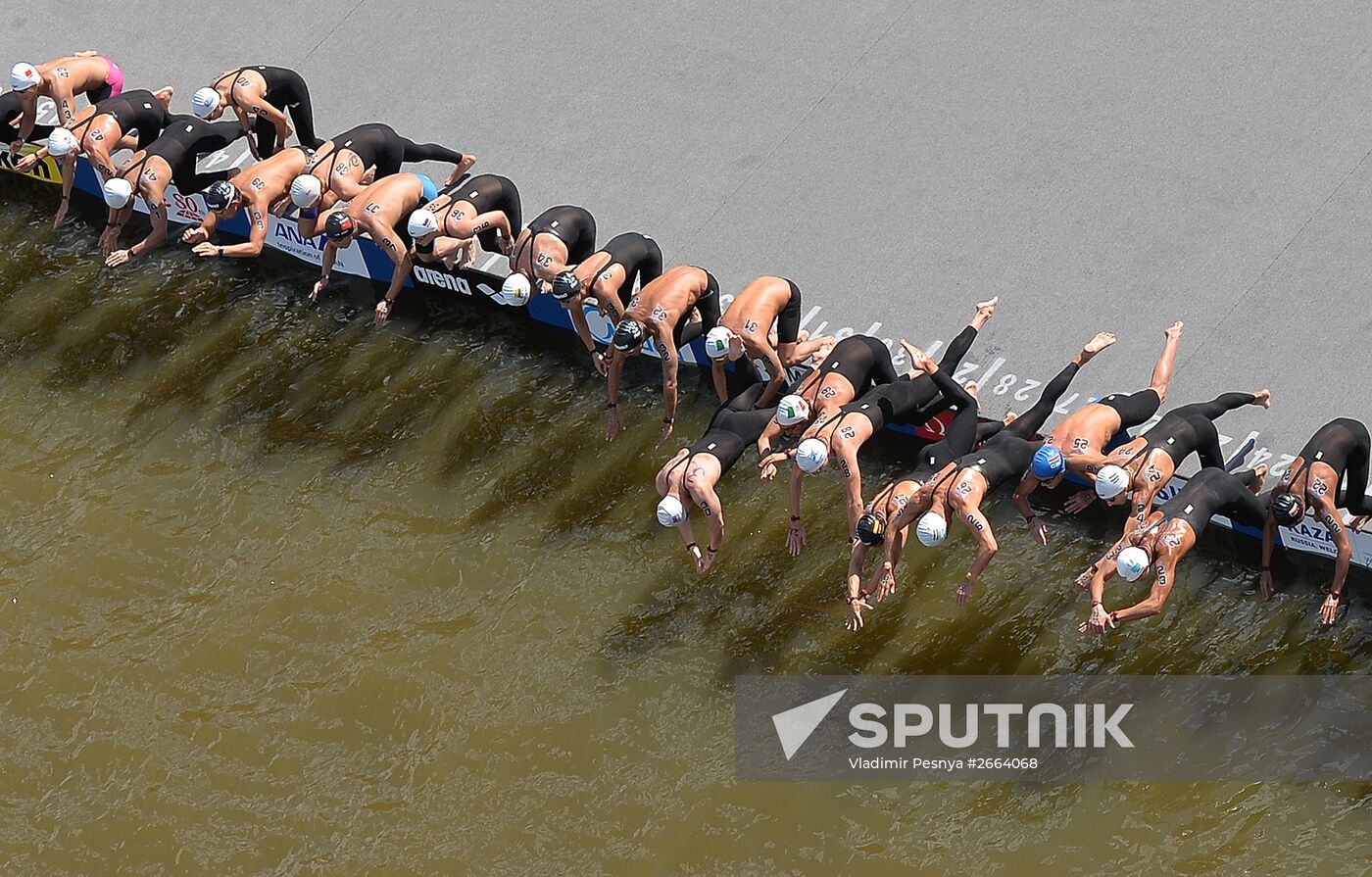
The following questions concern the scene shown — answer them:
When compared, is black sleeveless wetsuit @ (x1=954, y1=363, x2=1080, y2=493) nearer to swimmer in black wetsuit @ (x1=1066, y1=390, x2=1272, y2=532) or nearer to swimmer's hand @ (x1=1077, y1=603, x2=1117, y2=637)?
swimmer in black wetsuit @ (x1=1066, y1=390, x2=1272, y2=532)

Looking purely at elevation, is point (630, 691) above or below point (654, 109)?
below

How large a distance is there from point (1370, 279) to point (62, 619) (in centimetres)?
1248

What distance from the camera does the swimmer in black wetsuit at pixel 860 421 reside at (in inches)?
580

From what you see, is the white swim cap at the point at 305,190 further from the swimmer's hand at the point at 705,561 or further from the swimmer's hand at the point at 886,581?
the swimmer's hand at the point at 886,581

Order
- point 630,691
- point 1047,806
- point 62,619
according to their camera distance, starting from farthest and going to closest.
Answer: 1. point 62,619
2. point 630,691
3. point 1047,806

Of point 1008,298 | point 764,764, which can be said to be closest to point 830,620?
point 764,764

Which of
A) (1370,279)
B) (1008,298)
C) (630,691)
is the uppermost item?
(1370,279)

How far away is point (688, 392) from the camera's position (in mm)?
17438

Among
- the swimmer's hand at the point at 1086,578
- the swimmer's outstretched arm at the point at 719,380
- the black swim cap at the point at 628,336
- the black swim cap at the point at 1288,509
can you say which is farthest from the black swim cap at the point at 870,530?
the black swim cap at the point at 1288,509

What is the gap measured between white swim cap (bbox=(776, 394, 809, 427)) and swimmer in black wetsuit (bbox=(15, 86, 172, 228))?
806cm

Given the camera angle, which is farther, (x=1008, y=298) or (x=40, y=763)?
(x=1008, y=298)

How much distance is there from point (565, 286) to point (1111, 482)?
5046 mm

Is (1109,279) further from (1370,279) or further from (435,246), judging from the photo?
(435,246)

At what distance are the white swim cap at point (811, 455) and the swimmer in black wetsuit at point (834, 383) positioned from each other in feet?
1.76
